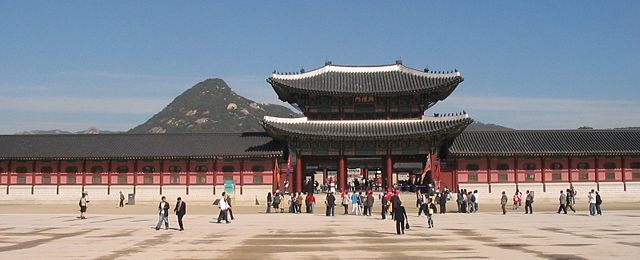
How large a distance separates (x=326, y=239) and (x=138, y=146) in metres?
37.2

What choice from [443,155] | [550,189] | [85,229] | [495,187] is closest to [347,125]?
[443,155]

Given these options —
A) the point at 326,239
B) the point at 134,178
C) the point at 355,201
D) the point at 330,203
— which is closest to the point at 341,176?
the point at 355,201

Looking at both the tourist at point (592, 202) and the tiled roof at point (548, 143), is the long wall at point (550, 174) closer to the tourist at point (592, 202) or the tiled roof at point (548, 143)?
the tiled roof at point (548, 143)

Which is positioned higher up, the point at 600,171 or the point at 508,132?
the point at 508,132

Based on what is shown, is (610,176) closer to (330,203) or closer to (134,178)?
(330,203)

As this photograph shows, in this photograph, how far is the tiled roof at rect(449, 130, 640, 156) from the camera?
52094 millimetres

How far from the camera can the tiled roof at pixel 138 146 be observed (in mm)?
53625

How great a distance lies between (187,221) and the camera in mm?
32688

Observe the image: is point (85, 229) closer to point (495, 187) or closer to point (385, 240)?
point (385, 240)

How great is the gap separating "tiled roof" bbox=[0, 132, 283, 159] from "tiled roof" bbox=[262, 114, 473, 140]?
273cm

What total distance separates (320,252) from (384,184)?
34.8 m

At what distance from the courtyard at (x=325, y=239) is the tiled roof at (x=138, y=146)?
2104cm

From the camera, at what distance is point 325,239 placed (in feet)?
75.5

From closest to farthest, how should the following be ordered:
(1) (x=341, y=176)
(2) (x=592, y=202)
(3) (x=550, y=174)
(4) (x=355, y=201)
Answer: (2) (x=592, y=202)
(4) (x=355, y=201)
(1) (x=341, y=176)
(3) (x=550, y=174)
